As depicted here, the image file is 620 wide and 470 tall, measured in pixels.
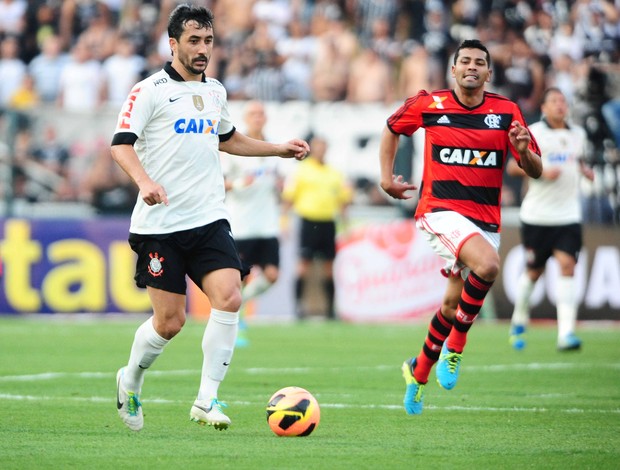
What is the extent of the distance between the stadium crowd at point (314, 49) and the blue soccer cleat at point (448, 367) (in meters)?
10.6

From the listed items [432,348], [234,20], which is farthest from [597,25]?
[432,348]

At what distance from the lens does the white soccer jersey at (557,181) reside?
14.7 meters

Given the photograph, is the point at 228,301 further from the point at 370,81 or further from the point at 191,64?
the point at 370,81

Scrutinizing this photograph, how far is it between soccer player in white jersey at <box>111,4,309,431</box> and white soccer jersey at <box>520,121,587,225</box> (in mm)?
7592

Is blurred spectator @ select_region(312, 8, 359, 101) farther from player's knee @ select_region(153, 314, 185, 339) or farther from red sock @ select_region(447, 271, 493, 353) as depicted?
player's knee @ select_region(153, 314, 185, 339)

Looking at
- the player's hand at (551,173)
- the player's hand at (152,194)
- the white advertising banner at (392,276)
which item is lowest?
the white advertising banner at (392,276)

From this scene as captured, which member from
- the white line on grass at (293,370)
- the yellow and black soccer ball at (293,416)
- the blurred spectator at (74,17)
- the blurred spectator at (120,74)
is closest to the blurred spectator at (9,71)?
the blurred spectator at (74,17)

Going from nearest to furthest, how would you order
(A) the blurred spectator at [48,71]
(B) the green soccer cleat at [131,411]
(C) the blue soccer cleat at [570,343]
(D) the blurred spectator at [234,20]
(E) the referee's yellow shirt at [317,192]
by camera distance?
(B) the green soccer cleat at [131,411] < (C) the blue soccer cleat at [570,343] < (E) the referee's yellow shirt at [317,192] < (A) the blurred spectator at [48,71] < (D) the blurred spectator at [234,20]

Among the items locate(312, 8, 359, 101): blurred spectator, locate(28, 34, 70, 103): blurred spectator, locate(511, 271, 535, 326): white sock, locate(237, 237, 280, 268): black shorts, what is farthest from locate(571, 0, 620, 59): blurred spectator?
locate(28, 34, 70, 103): blurred spectator

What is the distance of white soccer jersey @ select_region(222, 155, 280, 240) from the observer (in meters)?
15.8

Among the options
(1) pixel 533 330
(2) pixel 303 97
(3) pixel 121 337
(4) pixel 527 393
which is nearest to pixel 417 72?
(2) pixel 303 97

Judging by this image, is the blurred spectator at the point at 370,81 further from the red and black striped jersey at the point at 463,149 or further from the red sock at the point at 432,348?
the red sock at the point at 432,348

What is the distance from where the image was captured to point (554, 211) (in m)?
14.7

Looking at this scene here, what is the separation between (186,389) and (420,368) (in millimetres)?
2276
